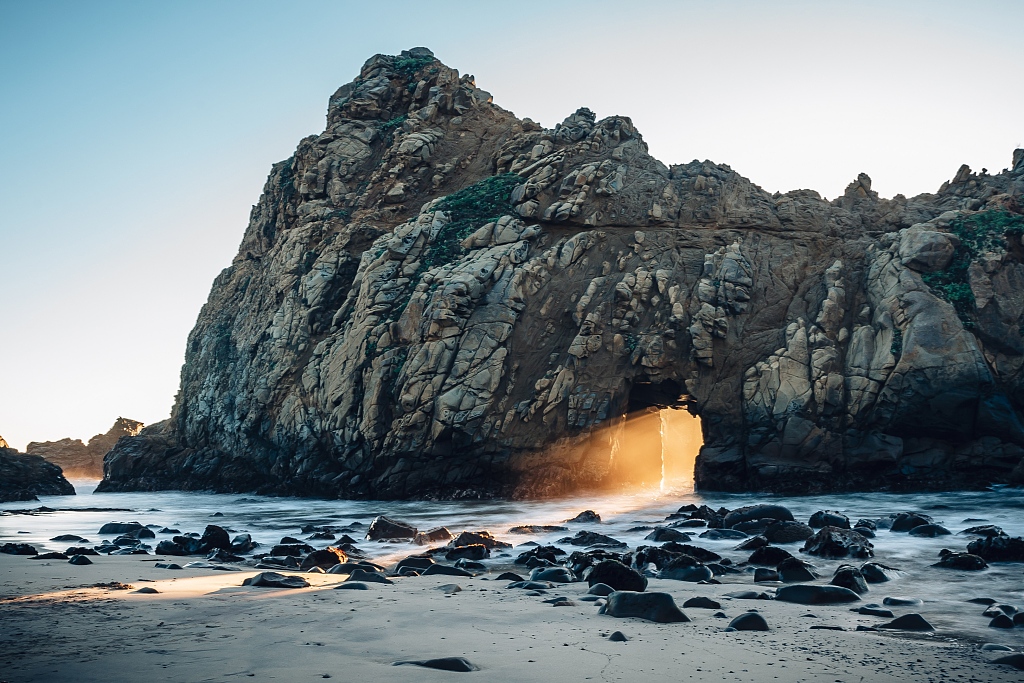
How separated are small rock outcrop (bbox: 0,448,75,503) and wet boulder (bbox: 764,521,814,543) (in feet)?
121

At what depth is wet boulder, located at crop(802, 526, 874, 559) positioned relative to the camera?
1149 centimetres

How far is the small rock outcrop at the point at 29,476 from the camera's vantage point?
37094mm

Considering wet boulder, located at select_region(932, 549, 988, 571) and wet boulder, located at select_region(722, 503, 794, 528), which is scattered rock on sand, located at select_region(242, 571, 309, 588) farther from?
wet boulder, located at select_region(722, 503, 794, 528)

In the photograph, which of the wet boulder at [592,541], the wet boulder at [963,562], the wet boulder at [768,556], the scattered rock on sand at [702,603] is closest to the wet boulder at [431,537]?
the wet boulder at [592,541]

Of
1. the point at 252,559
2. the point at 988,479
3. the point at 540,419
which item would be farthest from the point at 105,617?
the point at 988,479

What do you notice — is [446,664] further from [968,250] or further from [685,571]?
[968,250]

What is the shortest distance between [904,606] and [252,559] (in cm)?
1041

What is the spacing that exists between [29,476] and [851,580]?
4294 centimetres

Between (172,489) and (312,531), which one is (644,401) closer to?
(312,531)

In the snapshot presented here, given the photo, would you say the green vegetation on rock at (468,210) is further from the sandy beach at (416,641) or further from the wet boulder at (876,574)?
the sandy beach at (416,641)

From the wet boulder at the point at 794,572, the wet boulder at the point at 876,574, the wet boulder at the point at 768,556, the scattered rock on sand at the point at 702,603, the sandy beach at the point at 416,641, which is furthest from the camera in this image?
the wet boulder at the point at 768,556

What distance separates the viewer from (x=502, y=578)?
991 centimetres

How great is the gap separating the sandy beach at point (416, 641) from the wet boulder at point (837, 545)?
436 centimetres

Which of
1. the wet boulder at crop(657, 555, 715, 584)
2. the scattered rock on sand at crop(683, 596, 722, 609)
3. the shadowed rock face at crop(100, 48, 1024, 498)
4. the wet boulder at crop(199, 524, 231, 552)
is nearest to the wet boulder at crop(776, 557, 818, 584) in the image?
the wet boulder at crop(657, 555, 715, 584)
